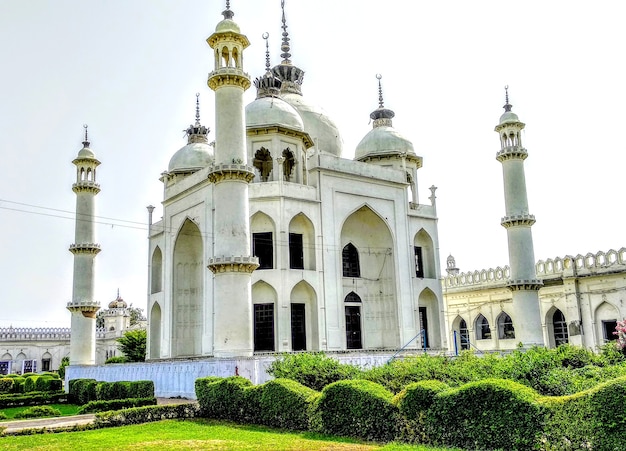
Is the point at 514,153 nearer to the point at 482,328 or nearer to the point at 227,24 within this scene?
the point at 482,328

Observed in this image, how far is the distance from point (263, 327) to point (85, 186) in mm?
9950

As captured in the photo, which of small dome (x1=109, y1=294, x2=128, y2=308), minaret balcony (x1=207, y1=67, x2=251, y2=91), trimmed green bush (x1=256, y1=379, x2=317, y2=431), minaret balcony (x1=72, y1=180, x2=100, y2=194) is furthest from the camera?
small dome (x1=109, y1=294, x2=128, y2=308)

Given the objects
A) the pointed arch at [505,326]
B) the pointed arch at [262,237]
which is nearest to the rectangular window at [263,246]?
the pointed arch at [262,237]

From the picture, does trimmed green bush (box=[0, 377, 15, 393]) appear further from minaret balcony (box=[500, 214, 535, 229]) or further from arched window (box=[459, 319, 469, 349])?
minaret balcony (box=[500, 214, 535, 229])

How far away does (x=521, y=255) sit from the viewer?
2284 centimetres

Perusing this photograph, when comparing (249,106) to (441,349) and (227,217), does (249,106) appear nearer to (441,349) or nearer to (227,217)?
(227,217)

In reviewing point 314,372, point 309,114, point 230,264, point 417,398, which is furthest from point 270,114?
point 417,398

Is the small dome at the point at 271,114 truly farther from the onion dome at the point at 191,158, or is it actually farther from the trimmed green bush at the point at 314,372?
the trimmed green bush at the point at 314,372

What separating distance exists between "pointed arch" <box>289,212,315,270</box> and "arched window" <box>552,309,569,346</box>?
11.7 m

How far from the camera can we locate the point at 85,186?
25234 millimetres

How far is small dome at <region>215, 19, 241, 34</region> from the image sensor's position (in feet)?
60.2

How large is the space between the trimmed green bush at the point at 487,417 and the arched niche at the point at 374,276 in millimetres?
15276

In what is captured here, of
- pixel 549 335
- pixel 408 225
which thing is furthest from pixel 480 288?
pixel 408 225

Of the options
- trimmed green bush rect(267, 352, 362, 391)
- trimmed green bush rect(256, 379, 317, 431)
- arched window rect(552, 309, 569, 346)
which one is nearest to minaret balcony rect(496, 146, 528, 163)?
arched window rect(552, 309, 569, 346)
